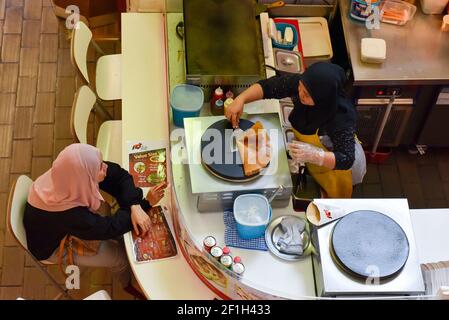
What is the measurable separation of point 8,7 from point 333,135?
335 centimetres

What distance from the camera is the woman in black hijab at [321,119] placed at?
266 cm

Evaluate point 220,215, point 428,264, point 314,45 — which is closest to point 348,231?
point 428,264

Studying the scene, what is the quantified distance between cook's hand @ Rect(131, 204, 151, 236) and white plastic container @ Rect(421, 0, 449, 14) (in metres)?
2.31

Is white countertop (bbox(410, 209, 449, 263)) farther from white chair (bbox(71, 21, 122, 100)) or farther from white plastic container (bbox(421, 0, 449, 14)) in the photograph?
white chair (bbox(71, 21, 122, 100))

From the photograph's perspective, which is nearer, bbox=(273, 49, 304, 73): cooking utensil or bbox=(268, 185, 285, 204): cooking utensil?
bbox=(268, 185, 285, 204): cooking utensil

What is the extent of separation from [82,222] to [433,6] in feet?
8.62

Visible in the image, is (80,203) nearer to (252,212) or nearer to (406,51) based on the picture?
(252,212)

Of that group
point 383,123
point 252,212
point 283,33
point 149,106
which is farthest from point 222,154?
point 383,123

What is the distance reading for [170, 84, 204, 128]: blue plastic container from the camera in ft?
9.98

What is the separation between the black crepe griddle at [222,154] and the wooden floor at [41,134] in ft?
4.46

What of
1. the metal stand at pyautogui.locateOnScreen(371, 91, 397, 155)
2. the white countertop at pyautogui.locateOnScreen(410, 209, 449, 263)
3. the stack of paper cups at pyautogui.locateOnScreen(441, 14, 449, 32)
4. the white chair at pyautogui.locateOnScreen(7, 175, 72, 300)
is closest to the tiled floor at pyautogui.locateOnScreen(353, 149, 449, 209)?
the metal stand at pyautogui.locateOnScreen(371, 91, 397, 155)

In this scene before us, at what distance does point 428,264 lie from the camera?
8.54 feet
